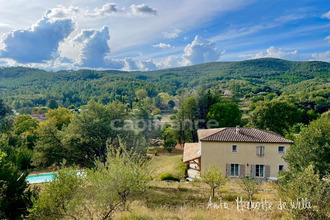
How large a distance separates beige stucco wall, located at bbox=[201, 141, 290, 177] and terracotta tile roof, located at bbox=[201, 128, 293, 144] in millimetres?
408

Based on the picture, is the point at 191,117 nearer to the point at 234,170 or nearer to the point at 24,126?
the point at 234,170

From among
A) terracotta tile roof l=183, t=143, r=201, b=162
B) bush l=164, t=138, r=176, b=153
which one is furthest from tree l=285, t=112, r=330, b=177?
bush l=164, t=138, r=176, b=153

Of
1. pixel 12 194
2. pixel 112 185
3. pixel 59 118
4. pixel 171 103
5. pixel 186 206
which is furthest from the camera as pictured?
pixel 171 103

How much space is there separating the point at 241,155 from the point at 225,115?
60.8 ft

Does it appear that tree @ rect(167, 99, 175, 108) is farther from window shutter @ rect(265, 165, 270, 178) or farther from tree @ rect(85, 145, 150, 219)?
tree @ rect(85, 145, 150, 219)

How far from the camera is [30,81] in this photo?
538ft

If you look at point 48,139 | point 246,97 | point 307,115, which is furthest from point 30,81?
point 307,115

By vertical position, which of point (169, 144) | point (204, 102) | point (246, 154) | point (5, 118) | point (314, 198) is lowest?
point (169, 144)

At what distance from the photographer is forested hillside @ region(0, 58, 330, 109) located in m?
110

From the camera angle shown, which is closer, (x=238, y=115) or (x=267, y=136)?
(x=267, y=136)

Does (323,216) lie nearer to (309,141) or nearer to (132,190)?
(132,190)

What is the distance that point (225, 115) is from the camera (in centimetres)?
3934

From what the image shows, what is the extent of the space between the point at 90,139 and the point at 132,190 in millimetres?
17458

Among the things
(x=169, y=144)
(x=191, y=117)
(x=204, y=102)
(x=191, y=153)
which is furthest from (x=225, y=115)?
(x=191, y=153)
